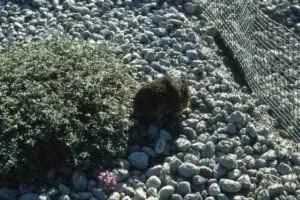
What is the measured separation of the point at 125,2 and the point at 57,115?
2.11 meters

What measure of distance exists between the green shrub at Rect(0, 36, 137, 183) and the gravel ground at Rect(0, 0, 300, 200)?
0.61 feet

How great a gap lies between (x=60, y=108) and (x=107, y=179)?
0.74 meters

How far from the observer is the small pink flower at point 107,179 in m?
5.14

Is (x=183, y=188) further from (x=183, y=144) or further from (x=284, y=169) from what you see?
(x=284, y=169)

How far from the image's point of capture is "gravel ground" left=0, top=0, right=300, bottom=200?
5.19 m

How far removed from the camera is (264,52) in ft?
21.4

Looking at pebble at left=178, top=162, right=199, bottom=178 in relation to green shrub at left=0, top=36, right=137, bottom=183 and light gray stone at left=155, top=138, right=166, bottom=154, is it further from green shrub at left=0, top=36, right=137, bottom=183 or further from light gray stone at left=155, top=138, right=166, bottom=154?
green shrub at left=0, top=36, right=137, bottom=183

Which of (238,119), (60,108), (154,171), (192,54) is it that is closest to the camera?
(154,171)

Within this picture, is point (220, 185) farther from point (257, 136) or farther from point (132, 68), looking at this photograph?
point (132, 68)

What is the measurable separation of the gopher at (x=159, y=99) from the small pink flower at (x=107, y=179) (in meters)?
0.66

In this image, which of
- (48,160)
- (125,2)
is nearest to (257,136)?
(48,160)

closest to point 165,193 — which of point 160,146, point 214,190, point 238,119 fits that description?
point 214,190

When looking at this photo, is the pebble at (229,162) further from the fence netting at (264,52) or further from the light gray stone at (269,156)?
the fence netting at (264,52)

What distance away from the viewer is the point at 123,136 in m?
5.48
